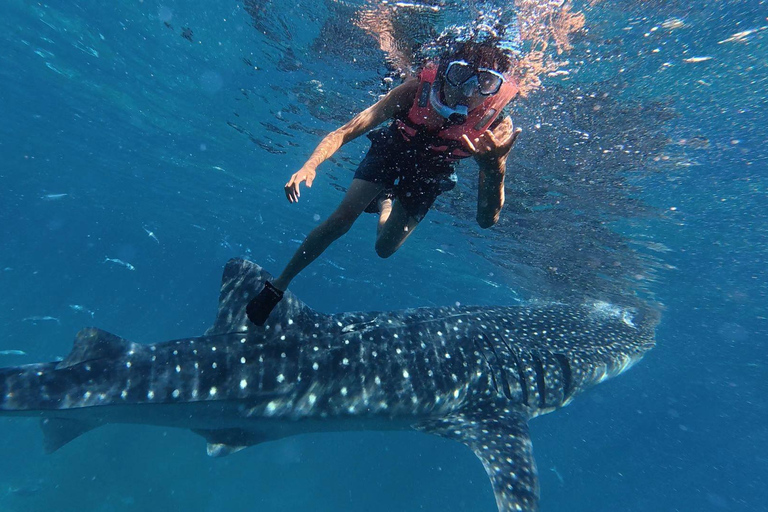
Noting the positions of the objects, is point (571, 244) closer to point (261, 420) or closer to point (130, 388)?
point (261, 420)

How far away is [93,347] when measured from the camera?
14.7 feet

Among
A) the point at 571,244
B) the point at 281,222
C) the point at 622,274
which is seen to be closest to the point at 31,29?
the point at 281,222

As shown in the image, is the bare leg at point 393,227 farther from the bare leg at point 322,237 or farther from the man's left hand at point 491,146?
the man's left hand at point 491,146

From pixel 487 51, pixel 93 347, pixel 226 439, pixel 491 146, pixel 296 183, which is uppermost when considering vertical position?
pixel 487 51

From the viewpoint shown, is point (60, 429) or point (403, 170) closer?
point (60, 429)

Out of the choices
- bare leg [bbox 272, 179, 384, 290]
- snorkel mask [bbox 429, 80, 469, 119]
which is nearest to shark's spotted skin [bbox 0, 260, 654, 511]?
bare leg [bbox 272, 179, 384, 290]

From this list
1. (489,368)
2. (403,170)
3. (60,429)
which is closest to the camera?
(60,429)

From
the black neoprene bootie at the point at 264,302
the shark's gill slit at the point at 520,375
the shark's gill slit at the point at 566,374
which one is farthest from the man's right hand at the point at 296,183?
the shark's gill slit at the point at 566,374

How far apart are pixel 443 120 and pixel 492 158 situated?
43.2 inches

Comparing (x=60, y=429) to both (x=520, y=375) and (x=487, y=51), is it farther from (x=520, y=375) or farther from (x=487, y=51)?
(x=487, y=51)

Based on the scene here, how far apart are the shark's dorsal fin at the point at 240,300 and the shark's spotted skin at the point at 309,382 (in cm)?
1

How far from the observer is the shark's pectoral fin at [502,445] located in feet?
15.0

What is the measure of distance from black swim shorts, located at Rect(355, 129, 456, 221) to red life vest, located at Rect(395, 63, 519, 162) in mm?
312

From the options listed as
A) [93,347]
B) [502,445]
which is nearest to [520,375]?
[502,445]
